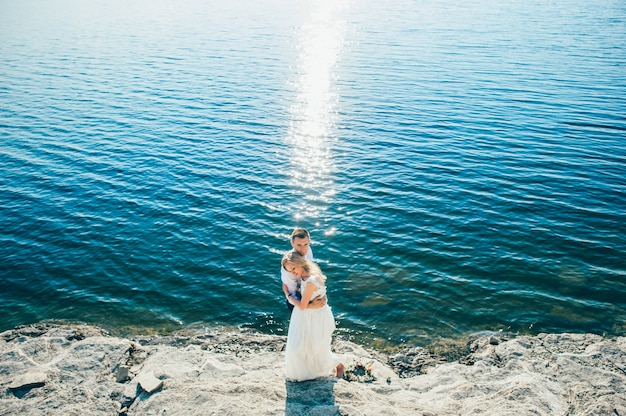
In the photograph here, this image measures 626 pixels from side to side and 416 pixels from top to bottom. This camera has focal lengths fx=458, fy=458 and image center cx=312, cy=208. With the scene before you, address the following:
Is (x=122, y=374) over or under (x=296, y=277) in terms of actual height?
under

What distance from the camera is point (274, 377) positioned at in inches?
473

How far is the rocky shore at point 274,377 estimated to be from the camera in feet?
34.4

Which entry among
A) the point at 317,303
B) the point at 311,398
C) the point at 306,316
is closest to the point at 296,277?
the point at 317,303

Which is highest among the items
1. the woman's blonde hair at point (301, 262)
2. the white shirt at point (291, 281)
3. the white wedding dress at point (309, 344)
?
the woman's blonde hair at point (301, 262)

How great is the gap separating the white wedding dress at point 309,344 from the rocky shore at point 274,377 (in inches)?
12.2

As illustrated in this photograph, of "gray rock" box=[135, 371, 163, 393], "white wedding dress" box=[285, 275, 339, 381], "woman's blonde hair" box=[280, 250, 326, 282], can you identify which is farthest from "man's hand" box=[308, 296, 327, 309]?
"gray rock" box=[135, 371, 163, 393]

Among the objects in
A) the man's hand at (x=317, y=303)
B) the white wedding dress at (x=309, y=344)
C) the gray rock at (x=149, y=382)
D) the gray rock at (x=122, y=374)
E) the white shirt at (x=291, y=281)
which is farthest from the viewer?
the gray rock at (x=122, y=374)

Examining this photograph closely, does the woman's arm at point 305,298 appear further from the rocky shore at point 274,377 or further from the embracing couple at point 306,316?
the rocky shore at point 274,377

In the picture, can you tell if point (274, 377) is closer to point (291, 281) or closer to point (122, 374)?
point (291, 281)

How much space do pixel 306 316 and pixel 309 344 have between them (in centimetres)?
74

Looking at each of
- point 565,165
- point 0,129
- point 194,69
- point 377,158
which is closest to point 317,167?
point 377,158

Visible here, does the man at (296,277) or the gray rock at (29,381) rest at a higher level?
the man at (296,277)

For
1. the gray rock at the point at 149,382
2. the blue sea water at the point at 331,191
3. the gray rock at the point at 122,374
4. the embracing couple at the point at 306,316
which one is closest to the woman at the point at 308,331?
the embracing couple at the point at 306,316

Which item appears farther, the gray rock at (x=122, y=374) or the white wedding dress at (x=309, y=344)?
the gray rock at (x=122, y=374)
